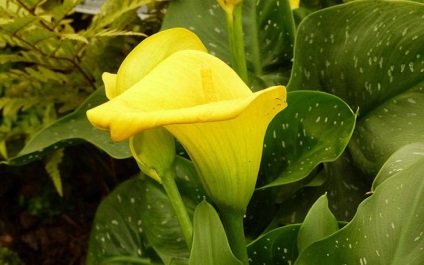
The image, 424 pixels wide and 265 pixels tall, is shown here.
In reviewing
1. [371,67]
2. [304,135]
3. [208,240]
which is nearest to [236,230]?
[208,240]

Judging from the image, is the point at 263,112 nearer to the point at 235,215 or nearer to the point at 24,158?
the point at 235,215

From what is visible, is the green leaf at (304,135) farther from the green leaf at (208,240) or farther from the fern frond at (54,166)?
the fern frond at (54,166)

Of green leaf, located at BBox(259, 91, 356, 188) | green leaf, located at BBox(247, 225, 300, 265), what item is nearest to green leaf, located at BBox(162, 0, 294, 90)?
green leaf, located at BBox(259, 91, 356, 188)

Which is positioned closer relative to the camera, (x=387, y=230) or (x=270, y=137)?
(x=387, y=230)

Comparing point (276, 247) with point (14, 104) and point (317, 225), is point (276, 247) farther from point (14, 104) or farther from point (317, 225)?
point (14, 104)

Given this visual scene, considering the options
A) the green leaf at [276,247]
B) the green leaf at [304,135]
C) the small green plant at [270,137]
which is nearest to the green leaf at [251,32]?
the small green plant at [270,137]

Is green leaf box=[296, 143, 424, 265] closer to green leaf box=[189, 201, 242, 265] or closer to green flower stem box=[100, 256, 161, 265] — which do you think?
green leaf box=[189, 201, 242, 265]
